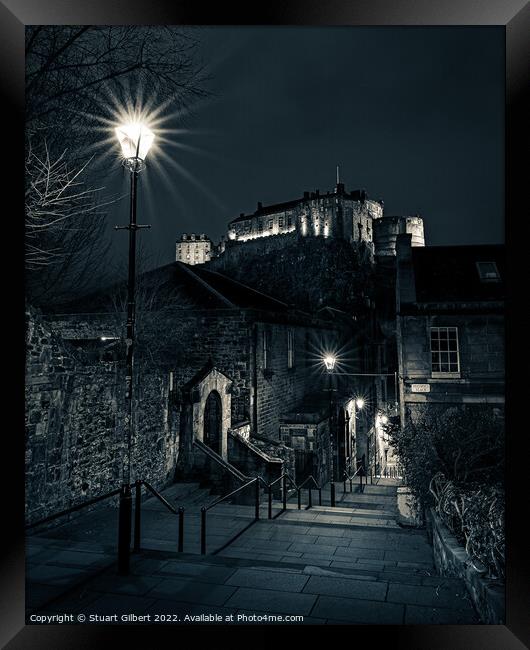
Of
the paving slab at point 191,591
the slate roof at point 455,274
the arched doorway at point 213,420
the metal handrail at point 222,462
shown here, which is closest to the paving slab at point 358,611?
the paving slab at point 191,591

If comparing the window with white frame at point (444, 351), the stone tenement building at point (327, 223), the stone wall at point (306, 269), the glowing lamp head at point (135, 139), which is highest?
the stone tenement building at point (327, 223)

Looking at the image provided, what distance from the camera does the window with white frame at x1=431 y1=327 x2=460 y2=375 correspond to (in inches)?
503

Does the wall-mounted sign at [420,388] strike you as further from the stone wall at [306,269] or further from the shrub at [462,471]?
the stone wall at [306,269]

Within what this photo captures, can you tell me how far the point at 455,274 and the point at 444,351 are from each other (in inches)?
116

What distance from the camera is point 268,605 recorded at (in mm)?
4039

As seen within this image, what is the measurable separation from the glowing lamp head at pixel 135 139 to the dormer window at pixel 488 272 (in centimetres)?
1206

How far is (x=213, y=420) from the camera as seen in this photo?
43.2 feet

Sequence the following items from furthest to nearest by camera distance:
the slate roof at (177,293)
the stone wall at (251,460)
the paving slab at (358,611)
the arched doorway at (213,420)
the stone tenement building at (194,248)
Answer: the stone tenement building at (194,248), the slate roof at (177,293), the arched doorway at (213,420), the stone wall at (251,460), the paving slab at (358,611)

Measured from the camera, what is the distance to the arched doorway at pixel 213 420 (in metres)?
13.0

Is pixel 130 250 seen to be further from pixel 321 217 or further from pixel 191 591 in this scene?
pixel 321 217

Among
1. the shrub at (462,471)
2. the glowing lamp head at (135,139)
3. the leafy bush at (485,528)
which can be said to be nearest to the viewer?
the leafy bush at (485,528)
